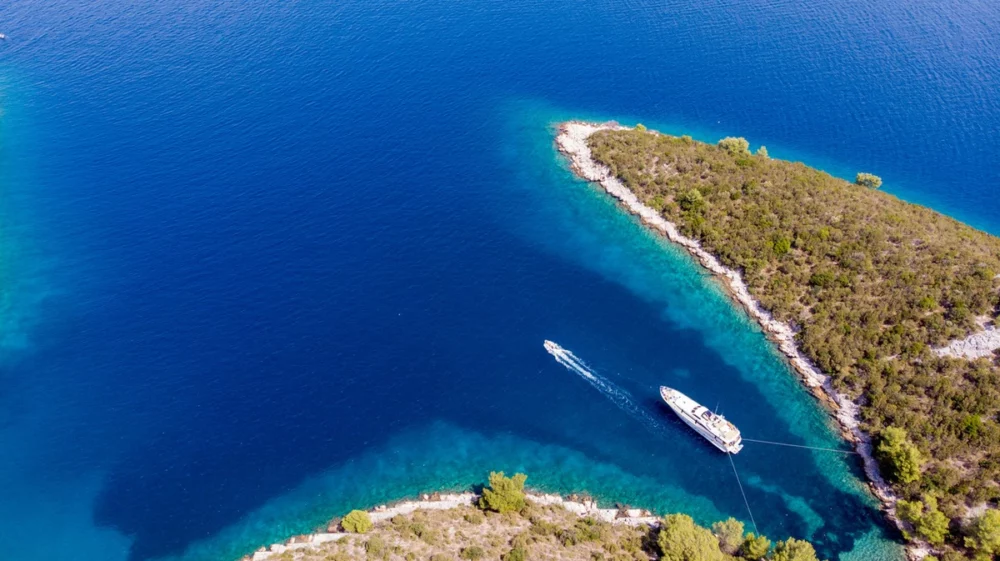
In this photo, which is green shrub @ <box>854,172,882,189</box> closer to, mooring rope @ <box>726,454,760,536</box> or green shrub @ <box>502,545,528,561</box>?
mooring rope @ <box>726,454,760,536</box>

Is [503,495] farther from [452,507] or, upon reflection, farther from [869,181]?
[869,181]

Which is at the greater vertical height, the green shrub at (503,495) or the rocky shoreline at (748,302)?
the rocky shoreline at (748,302)

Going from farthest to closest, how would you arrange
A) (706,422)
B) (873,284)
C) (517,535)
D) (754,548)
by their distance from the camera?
(873,284) → (706,422) → (517,535) → (754,548)

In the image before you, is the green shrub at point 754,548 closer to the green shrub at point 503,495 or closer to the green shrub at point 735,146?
the green shrub at point 503,495

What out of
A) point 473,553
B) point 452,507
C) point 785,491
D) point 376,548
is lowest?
point 376,548

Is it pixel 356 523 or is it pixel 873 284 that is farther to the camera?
pixel 873 284

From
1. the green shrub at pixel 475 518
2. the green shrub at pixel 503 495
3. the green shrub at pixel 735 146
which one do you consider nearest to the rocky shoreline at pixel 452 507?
the green shrub at pixel 475 518

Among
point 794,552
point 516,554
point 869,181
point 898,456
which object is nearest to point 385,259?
point 516,554
